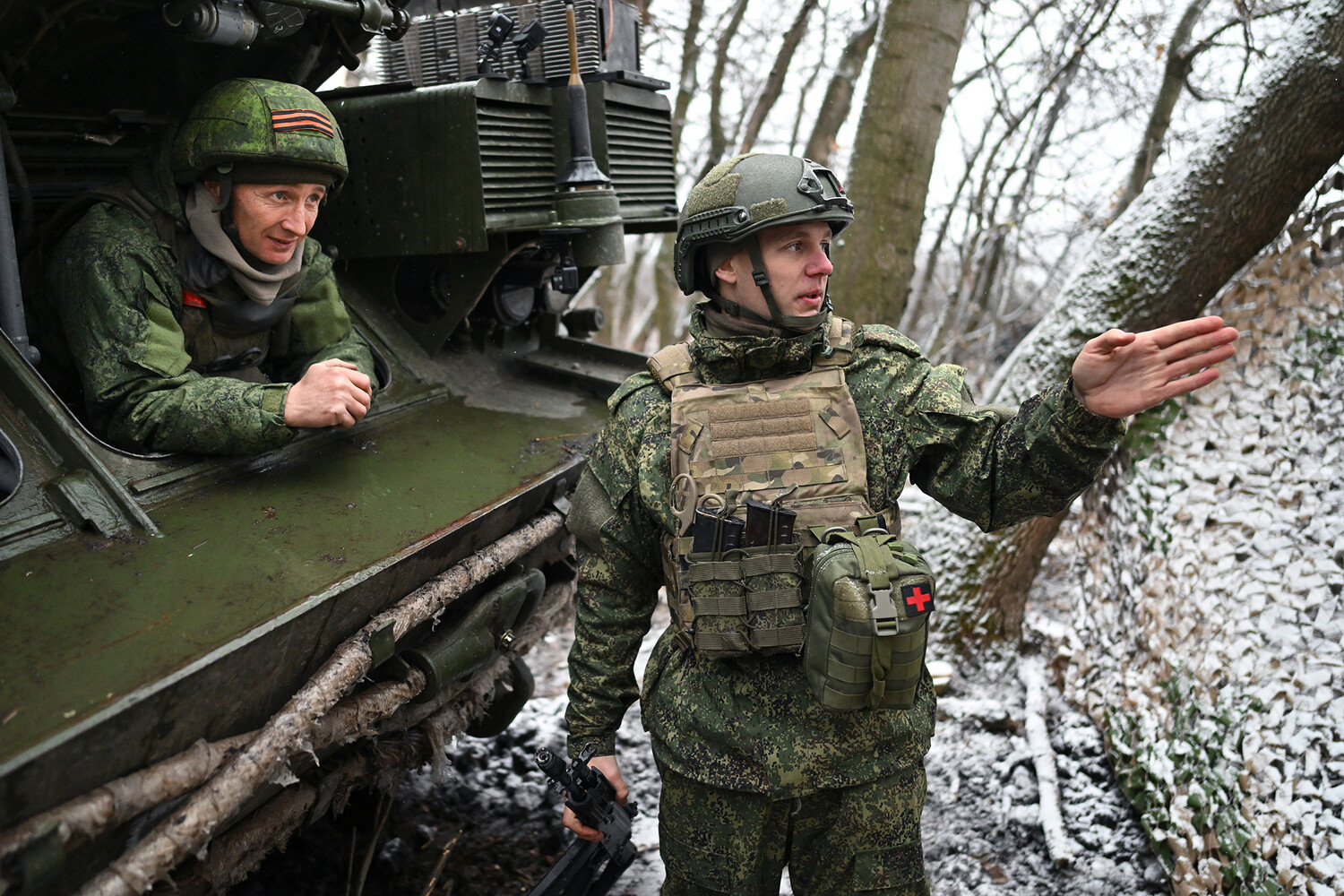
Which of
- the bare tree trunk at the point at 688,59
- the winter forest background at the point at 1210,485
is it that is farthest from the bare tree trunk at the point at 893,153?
the bare tree trunk at the point at 688,59

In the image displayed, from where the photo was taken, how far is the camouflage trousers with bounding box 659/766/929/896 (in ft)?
7.66

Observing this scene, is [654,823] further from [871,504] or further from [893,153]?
[893,153]

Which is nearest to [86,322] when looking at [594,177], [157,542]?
[157,542]

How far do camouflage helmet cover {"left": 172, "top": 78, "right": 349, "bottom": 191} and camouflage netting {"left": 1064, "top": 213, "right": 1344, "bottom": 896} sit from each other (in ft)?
10.0

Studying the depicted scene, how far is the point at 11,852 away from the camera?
1758 mm

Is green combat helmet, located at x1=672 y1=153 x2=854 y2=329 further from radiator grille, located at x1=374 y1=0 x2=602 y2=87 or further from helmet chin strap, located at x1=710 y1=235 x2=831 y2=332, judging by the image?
radiator grille, located at x1=374 y1=0 x2=602 y2=87

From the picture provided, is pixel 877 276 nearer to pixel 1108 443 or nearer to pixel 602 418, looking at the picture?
pixel 602 418

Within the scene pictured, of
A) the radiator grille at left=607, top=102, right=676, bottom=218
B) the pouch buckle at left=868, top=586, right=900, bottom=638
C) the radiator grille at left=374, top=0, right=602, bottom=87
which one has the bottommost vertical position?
the pouch buckle at left=868, top=586, right=900, bottom=638

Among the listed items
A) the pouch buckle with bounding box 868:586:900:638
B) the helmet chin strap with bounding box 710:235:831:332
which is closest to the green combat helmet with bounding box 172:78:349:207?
the helmet chin strap with bounding box 710:235:831:332

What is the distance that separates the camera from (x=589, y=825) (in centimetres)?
258

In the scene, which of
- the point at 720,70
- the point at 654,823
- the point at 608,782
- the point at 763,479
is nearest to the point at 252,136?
the point at 763,479

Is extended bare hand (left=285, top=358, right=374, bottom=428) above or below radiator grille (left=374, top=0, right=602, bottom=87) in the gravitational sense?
below

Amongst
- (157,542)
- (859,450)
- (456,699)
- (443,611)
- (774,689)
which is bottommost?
(456,699)

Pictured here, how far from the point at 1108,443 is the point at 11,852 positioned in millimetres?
2028
